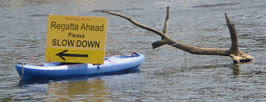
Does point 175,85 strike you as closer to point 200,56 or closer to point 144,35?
point 200,56

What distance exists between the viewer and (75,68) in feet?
115

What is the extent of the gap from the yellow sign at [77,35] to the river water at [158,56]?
5.11 feet

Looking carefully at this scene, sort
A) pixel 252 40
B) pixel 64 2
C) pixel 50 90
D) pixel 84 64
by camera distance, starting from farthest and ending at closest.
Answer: pixel 64 2 → pixel 252 40 → pixel 84 64 → pixel 50 90

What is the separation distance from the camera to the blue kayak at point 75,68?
34194 mm

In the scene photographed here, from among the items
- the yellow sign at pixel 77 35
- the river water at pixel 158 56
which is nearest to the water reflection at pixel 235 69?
the river water at pixel 158 56

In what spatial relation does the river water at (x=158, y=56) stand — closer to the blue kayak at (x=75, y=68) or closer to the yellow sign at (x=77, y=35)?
the blue kayak at (x=75, y=68)

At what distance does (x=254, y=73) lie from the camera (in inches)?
1409

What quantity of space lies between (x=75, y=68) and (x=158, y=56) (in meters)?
9.34

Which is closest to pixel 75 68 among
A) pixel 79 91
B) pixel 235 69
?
pixel 79 91

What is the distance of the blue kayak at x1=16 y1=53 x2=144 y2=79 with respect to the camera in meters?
34.2

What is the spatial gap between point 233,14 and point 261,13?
2.54m

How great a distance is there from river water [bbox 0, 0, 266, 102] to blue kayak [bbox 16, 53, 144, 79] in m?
0.45

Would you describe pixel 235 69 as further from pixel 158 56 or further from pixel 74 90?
pixel 74 90

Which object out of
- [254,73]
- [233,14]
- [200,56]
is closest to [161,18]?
[233,14]
